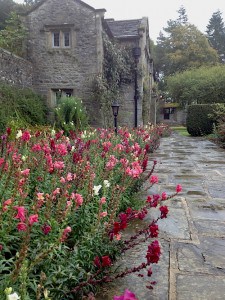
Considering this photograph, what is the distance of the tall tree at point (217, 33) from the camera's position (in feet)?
159

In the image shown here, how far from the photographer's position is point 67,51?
13086 mm

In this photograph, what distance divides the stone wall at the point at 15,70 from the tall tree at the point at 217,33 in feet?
142

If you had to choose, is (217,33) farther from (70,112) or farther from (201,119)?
(70,112)

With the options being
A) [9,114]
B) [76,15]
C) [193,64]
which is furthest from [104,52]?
[193,64]

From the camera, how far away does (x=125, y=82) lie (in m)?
15.0

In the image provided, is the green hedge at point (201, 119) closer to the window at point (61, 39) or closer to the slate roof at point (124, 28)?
the slate roof at point (124, 28)

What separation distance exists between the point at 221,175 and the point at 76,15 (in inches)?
398

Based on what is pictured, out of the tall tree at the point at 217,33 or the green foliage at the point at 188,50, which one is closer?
the green foliage at the point at 188,50

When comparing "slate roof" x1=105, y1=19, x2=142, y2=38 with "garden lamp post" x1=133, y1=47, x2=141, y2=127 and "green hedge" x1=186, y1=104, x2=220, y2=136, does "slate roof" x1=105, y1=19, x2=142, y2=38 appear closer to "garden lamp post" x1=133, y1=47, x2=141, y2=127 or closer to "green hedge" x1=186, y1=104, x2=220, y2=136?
"garden lamp post" x1=133, y1=47, x2=141, y2=127

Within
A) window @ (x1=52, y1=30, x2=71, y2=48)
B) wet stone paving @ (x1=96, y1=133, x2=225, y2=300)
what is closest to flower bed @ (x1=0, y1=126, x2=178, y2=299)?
wet stone paving @ (x1=96, y1=133, x2=225, y2=300)

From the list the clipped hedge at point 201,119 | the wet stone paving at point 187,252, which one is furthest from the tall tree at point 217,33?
the wet stone paving at point 187,252

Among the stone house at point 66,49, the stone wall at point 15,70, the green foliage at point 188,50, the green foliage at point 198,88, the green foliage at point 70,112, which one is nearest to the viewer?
the stone wall at point 15,70

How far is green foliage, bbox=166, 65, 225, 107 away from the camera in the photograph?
73.4ft

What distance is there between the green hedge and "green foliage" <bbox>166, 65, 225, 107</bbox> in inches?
248
